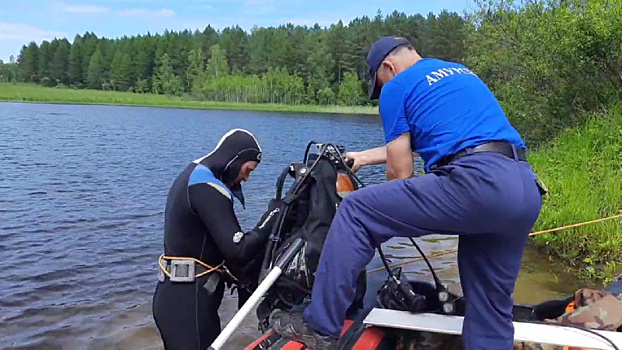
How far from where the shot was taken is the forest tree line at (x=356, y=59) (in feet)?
36.5

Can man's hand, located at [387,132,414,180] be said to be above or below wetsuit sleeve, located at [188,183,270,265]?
above

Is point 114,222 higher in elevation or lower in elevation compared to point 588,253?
lower

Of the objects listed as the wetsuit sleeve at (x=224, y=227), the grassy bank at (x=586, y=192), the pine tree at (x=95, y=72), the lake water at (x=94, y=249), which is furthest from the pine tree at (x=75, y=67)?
the wetsuit sleeve at (x=224, y=227)

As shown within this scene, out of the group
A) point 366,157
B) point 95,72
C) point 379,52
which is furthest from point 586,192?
point 95,72

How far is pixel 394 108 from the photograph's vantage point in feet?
10.1

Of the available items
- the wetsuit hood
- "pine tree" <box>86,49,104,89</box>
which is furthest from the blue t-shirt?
"pine tree" <box>86,49,104,89</box>

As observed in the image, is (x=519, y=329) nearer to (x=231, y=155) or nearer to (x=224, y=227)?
(x=224, y=227)

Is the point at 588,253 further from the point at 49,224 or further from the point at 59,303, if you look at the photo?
the point at 49,224

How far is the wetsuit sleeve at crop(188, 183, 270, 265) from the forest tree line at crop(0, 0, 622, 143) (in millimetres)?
1257

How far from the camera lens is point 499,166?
9.04 ft

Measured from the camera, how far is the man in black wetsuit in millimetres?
3652

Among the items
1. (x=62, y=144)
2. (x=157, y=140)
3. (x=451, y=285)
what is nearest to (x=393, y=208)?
(x=451, y=285)

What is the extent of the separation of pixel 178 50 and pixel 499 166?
12364 cm

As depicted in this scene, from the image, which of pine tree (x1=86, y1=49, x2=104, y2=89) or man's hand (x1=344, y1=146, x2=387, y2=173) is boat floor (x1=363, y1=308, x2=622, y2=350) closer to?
man's hand (x1=344, y1=146, x2=387, y2=173)
